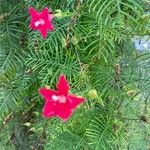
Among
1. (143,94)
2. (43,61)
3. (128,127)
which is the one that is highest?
(43,61)

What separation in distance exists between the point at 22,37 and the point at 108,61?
0.26 meters

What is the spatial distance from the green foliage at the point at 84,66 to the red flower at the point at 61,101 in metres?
0.19

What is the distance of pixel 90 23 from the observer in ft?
3.81

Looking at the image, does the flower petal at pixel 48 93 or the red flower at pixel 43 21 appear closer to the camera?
the flower petal at pixel 48 93

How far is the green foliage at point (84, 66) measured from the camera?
1.14 metres

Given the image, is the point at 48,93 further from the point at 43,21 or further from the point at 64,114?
the point at 43,21

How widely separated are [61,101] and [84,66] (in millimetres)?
292

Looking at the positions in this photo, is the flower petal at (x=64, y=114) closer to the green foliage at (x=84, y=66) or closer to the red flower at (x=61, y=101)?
the red flower at (x=61, y=101)

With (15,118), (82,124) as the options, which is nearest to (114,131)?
(82,124)

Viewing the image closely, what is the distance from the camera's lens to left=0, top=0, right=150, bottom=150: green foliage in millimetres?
1144

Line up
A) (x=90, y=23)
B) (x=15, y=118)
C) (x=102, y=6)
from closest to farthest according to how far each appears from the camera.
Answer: (x=102, y=6), (x=90, y=23), (x=15, y=118)

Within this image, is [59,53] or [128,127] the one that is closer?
[59,53]

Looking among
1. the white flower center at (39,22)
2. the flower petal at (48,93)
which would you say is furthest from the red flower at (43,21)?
the flower petal at (48,93)

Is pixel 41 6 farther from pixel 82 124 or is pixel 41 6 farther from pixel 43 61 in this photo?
pixel 82 124
